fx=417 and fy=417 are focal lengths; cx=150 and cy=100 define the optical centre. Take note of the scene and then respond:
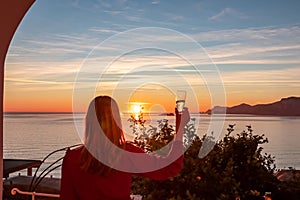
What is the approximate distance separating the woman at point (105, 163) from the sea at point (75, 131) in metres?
0.37

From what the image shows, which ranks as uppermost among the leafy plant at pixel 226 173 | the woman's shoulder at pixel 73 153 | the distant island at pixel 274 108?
the distant island at pixel 274 108

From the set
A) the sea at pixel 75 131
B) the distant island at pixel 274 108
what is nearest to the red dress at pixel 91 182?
the sea at pixel 75 131

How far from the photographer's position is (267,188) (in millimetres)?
2355

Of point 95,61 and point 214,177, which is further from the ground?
point 95,61

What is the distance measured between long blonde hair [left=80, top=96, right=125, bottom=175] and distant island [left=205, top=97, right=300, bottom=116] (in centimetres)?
86

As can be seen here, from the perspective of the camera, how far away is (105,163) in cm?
143

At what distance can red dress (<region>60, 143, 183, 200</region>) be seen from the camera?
1.44m

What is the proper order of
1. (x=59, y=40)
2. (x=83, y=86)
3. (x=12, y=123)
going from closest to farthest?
(x=83, y=86), (x=12, y=123), (x=59, y=40)

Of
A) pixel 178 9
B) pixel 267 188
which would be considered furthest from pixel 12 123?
pixel 267 188

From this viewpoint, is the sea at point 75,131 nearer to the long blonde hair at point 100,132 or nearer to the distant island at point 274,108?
the distant island at point 274,108

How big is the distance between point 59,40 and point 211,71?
1047 mm

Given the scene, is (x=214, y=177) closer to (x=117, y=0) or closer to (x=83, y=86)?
(x=83, y=86)

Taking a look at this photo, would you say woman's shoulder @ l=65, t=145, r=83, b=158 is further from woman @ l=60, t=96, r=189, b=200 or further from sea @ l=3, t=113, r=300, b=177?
sea @ l=3, t=113, r=300, b=177

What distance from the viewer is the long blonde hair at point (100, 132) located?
1430 mm
